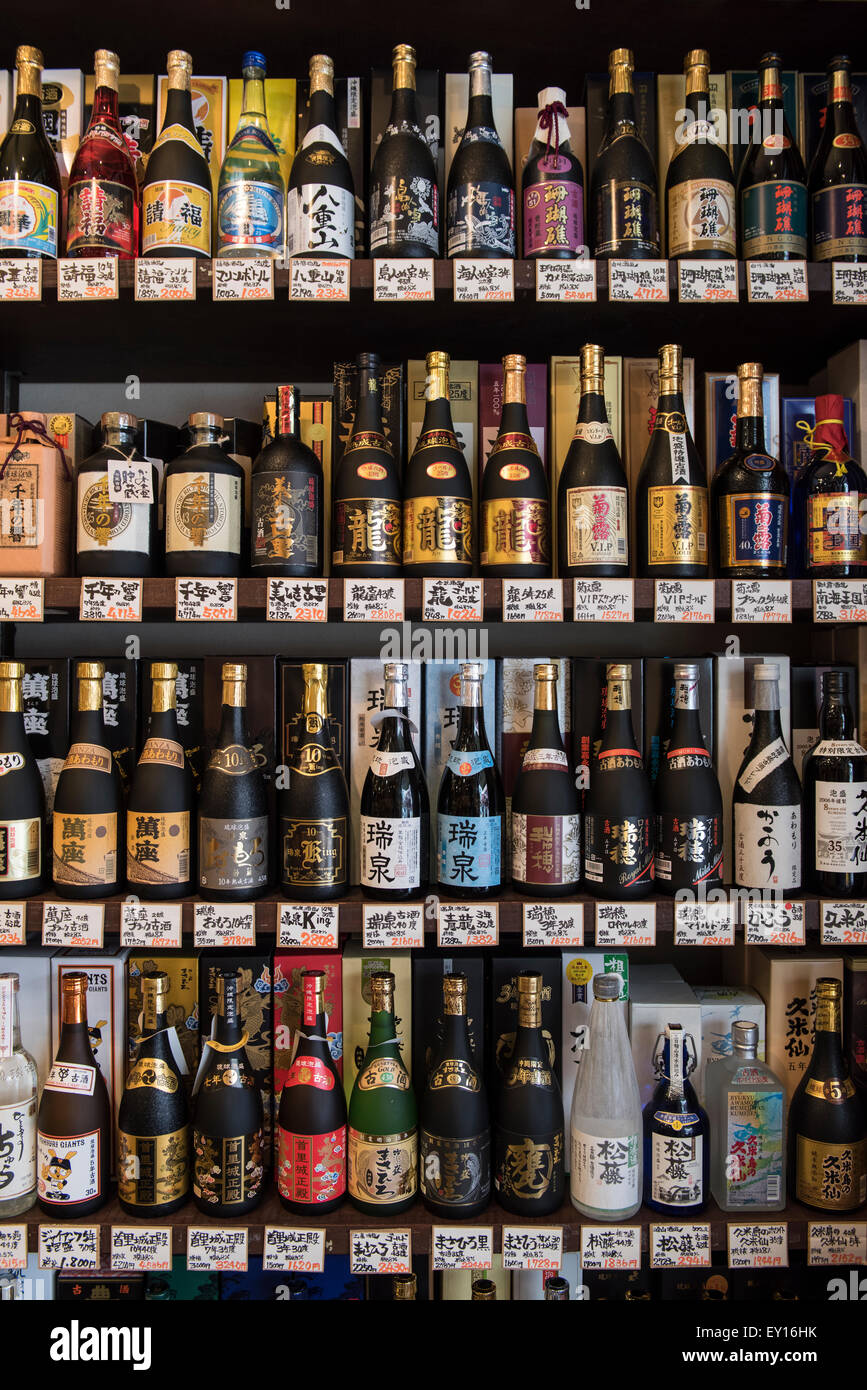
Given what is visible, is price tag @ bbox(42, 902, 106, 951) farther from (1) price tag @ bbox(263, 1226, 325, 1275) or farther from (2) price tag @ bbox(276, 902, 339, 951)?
(1) price tag @ bbox(263, 1226, 325, 1275)

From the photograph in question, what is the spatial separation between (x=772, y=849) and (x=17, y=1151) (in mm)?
1165

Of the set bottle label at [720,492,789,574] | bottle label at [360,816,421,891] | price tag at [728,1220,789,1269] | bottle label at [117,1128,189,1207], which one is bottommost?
price tag at [728,1220,789,1269]

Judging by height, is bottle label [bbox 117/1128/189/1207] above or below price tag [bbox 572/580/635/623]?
below

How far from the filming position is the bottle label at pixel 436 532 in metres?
1.19

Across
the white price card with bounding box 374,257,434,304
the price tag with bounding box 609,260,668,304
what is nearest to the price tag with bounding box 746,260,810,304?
the price tag with bounding box 609,260,668,304

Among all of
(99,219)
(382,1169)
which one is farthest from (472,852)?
(99,219)

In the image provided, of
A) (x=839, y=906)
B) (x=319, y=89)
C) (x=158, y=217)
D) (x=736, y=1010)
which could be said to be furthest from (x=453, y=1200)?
(x=319, y=89)

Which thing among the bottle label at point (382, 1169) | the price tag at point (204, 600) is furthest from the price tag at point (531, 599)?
the bottle label at point (382, 1169)

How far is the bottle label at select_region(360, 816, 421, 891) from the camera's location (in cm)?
116

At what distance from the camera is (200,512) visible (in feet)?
3.92

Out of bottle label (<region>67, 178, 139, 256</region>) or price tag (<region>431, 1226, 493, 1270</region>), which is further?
bottle label (<region>67, 178, 139, 256</region>)

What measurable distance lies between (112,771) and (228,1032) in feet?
1.40

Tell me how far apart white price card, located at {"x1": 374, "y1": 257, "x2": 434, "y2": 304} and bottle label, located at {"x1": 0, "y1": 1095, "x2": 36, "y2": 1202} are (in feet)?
4.18

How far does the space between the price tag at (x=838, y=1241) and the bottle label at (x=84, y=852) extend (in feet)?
3.64
